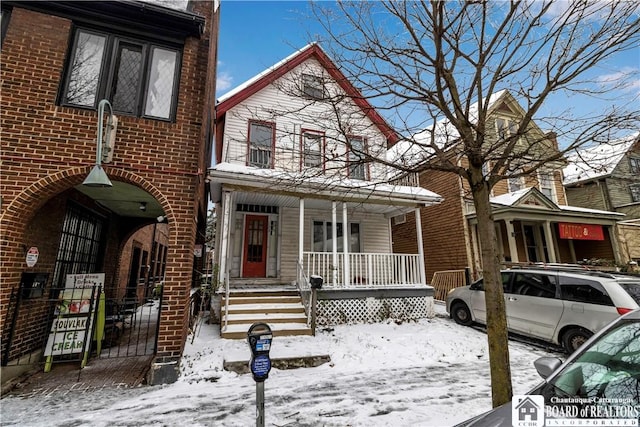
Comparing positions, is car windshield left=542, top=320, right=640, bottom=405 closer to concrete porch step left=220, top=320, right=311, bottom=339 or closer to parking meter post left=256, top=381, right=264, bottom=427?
parking meter post left=256, top=381, right=264, bottom=427

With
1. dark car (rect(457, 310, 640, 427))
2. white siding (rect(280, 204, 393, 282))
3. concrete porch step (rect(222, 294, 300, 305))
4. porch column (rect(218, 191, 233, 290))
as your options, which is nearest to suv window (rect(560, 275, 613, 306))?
dark car (rect(457, 310, 640, 427))

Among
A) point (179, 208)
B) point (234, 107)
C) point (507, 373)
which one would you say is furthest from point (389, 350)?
point (234, 107)

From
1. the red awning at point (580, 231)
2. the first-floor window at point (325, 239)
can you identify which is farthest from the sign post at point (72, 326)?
the red awning at point (580, 231)

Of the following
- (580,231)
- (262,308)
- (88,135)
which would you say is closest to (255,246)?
(262,308)

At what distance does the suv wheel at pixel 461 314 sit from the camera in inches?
314

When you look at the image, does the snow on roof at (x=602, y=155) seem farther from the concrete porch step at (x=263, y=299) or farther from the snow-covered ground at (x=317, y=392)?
the concrete porch step at (x=263, y=299)

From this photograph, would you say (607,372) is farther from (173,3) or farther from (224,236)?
(173,3)

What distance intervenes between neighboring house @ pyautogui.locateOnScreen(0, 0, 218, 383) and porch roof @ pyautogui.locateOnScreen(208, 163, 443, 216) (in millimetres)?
2153

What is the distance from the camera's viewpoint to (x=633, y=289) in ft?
18.3

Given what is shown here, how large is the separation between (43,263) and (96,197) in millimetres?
2017

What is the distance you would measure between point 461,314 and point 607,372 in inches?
274

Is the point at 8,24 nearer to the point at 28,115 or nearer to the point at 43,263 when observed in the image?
the point at 28,115

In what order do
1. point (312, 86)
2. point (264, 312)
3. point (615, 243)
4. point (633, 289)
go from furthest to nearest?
point (615, 243) → point (264, 312) → point (633, 289) → point (312, 86)

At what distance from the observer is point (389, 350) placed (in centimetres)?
605
